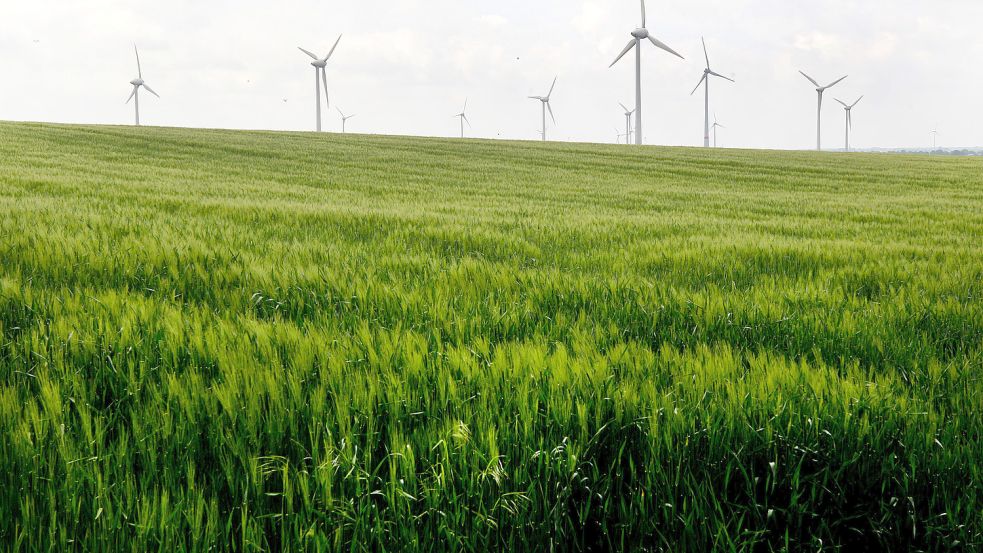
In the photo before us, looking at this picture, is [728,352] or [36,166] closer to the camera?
[728,352]

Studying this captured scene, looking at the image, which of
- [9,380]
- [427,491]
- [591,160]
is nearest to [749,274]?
[427,491]

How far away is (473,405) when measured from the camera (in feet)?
7.47

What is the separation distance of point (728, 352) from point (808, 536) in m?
1.16

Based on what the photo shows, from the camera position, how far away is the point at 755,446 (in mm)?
2082

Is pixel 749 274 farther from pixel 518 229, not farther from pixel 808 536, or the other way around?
pixel 808 536

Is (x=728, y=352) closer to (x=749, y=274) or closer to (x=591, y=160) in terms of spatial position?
(x=749, y=274)

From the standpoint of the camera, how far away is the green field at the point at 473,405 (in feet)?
5.69

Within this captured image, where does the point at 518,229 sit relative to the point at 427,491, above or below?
above

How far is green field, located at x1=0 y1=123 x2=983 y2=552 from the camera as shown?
1734 mm

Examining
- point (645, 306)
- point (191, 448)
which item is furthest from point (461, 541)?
point (645, 306)

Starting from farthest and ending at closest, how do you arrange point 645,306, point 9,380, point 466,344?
point 645,306 < point 466,344 < point 9,380

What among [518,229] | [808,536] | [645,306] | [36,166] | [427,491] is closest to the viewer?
[427,491]

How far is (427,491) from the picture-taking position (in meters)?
1.75

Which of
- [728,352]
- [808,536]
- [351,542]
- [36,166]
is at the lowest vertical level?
[808,536]
